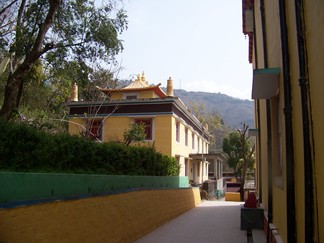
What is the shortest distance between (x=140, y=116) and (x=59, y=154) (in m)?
19.0

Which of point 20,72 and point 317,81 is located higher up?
point 20,72

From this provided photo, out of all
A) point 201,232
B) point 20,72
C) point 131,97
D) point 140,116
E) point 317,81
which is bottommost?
point 201,232

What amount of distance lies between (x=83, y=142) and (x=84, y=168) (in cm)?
69

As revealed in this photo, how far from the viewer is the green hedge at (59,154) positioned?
747 cm

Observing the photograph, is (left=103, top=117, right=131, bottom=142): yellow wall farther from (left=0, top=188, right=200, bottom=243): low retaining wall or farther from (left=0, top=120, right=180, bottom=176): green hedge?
(left=0, top=120, right=180, bottom=176): green hedge

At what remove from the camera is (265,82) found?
248 inches

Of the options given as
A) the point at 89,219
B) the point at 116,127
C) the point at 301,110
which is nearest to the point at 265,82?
the point at 301,110

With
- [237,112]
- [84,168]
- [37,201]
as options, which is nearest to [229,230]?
[84,168]

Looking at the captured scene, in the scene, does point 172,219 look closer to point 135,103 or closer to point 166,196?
point 166,196

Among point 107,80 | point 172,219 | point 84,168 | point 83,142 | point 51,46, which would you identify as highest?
point 107,80

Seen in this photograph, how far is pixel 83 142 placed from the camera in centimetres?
1030

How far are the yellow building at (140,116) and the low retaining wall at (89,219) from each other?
1243 centimetres

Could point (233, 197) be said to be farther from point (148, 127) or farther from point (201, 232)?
point (201, 232)

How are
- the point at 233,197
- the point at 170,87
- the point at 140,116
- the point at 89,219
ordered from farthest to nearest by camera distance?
1. the point at 170,87
2. the point at 233,197
3. the point at 140,116
4. the point at 89,219
